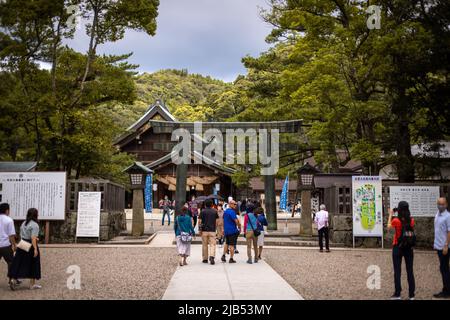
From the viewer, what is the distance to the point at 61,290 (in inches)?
339

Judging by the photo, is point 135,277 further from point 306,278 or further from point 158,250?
point 158,250

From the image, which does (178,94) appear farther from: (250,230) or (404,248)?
(404,248)

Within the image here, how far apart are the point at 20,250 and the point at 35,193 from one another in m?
9.17

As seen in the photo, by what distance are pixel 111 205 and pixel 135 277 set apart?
10488 mm

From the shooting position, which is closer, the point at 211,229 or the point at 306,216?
the point at 211,229

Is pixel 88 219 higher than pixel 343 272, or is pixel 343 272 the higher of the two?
pixel 88 219

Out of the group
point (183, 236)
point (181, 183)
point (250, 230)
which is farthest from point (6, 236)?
point (181, 183)

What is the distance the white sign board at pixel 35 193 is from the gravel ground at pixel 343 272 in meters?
7.76

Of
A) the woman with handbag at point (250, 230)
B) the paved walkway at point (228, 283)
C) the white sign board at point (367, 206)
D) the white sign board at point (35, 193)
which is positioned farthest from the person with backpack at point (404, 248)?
the white sign board at point (35, 193)

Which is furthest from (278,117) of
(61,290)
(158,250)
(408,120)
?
(61,290)

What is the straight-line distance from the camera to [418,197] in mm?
16875

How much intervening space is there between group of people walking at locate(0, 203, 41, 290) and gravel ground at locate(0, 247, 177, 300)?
1.04 feet

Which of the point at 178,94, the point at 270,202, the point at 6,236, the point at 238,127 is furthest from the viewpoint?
the point at 178,94
